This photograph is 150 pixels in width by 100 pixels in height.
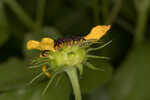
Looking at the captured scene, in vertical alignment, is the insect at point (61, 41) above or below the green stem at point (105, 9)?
below

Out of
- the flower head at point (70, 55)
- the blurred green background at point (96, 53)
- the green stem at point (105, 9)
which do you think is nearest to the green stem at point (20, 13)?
the blurred green background at point (96, 53)

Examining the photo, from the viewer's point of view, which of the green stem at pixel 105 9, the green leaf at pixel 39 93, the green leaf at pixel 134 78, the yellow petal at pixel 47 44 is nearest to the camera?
the yellow petal at pixel 47 44

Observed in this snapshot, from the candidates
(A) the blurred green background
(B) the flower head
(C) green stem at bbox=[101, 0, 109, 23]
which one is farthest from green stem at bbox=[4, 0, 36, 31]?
(B) the flower head

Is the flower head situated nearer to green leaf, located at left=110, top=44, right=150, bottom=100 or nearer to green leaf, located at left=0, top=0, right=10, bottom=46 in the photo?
green leaf, located at left=110, top=44, right=150, bottom=100

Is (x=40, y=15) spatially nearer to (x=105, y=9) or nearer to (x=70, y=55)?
(x=105, y=9)

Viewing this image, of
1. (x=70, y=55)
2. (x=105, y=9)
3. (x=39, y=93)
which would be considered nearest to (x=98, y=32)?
(x=70, y=55)

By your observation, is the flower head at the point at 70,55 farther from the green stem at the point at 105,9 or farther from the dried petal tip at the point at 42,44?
the green stem at the point at 105,9

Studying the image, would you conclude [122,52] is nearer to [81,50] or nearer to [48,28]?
[48,28]
